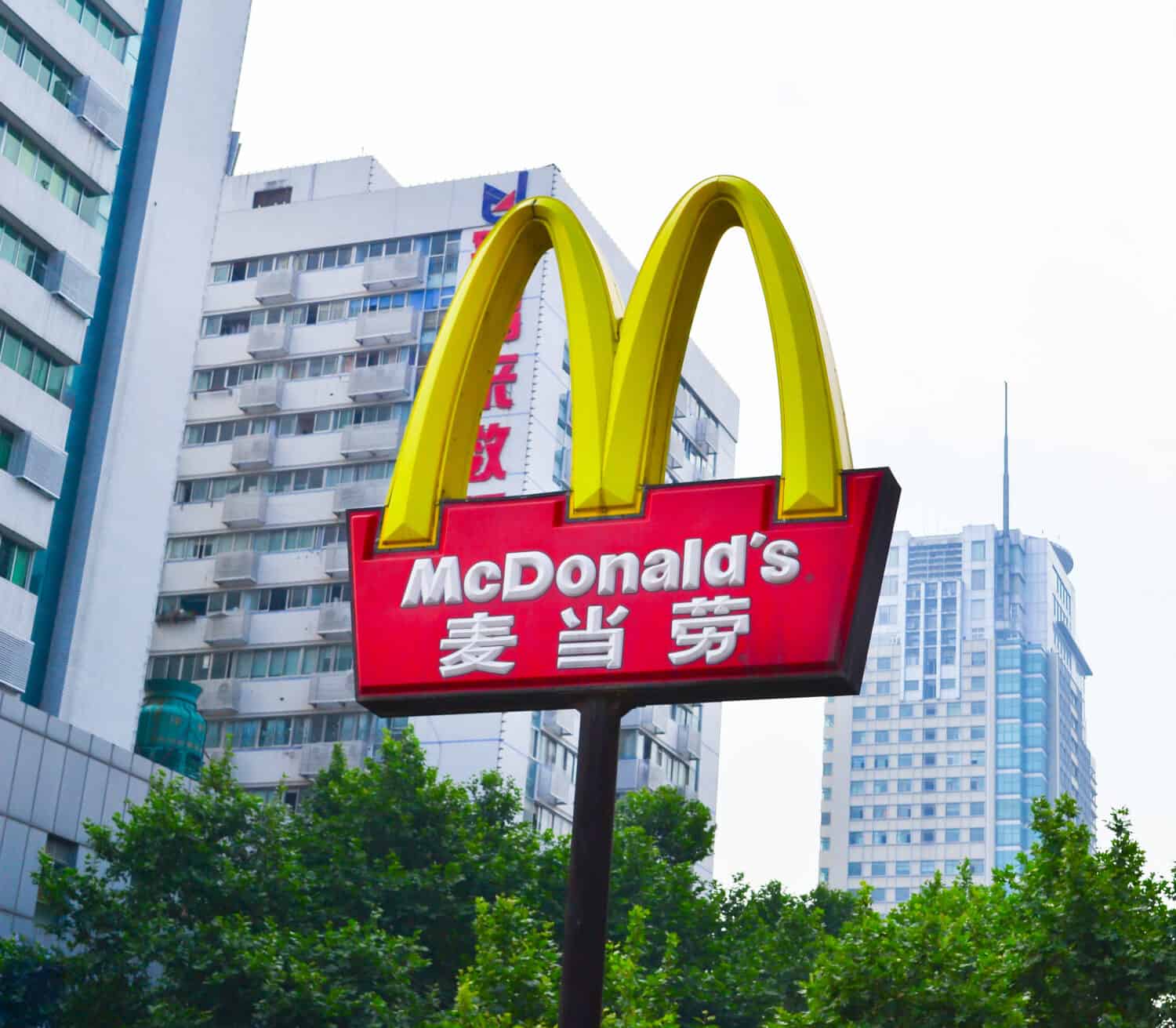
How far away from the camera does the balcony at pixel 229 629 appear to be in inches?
2571

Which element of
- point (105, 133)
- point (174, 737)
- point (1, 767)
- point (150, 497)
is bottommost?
point (1, 767)

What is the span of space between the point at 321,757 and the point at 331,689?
2.35 meters

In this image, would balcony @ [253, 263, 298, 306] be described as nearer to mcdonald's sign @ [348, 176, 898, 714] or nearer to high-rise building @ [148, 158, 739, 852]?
high-rise building @ [148, 158, 739, 852]

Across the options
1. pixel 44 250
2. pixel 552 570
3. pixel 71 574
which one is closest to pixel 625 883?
pixel 71 574

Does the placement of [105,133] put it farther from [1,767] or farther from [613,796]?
[613,796]

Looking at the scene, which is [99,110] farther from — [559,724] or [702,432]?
[702,432]

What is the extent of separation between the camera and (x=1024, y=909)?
95.3 ft


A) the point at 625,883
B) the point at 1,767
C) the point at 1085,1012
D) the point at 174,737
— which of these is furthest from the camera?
the point at 174,737

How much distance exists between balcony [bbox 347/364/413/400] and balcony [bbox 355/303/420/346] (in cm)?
97

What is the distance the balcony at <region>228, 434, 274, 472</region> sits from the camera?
6856 centimetres

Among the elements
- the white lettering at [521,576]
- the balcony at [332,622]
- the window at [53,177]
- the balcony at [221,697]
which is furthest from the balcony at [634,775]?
the white lettering at [521,576]

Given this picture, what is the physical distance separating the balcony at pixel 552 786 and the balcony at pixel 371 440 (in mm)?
12514

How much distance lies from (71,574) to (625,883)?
1538cm

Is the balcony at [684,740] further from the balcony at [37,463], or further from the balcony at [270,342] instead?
the balcony at [37,463]
